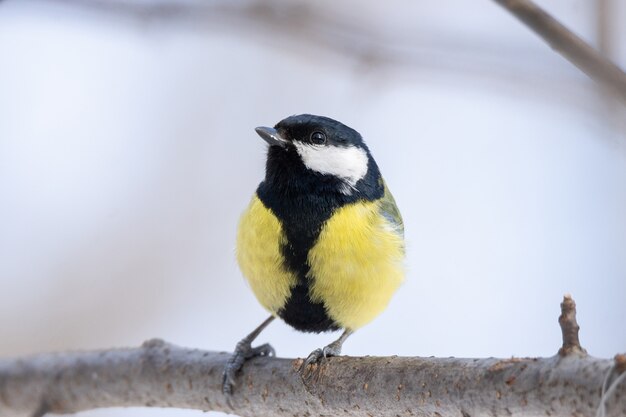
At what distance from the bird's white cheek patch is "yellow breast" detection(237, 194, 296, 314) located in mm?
126

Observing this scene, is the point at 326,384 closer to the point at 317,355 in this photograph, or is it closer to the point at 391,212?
the point at 317,355

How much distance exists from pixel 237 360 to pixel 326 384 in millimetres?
239

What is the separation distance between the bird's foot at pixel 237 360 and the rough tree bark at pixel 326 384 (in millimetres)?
15

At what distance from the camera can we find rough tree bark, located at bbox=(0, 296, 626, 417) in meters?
0.86

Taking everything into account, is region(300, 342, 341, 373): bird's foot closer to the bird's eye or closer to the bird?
the bird

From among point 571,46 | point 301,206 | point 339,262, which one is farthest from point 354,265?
point 571,46

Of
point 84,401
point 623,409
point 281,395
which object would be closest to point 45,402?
point 84,401

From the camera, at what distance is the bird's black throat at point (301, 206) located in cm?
139

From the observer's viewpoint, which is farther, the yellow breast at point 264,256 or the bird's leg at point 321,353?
the yellow breast at point 264,256

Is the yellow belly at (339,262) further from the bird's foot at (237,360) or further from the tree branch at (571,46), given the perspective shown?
the tree branch at (571,46)

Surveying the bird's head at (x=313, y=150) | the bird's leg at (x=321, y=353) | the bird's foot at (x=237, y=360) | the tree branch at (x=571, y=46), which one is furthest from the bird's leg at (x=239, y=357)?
the tree branch at (x=571, y=46)

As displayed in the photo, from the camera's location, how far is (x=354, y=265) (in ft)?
4.54

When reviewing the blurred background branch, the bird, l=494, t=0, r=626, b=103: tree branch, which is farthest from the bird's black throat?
l=494, t=0, r=626, b=103: tree branch

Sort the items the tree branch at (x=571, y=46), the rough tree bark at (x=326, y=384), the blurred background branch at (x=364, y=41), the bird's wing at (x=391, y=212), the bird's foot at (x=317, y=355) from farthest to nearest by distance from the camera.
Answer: the bird's wing at (x=391, y=212) < the bird's foot at (x=317, y=355) < the blurred background branch at (x=364, y=41) < the rough tree bark at (x=326, y=384) < the tree branch at (x=571, y=46)
